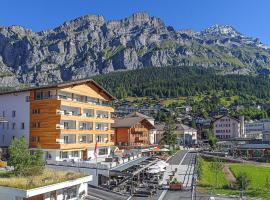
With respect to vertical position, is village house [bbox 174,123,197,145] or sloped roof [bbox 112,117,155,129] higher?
sloped roof [bbox 112,117,155,129]

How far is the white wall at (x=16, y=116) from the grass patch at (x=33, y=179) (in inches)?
924

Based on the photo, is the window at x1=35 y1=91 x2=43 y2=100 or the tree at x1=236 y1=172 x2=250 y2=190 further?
the window at x1=35 y1=91 x2=43 y2=100

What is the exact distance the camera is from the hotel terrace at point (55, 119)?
2452 inches

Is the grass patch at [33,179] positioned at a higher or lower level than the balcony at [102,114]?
lower

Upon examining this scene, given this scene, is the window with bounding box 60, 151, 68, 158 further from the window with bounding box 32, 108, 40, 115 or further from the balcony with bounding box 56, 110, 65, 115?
the window with bounding box 32, 108, 40, 115

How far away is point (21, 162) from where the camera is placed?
43469 mm

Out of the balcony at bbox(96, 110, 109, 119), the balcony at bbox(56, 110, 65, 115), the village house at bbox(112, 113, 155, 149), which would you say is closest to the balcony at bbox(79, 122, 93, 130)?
the balcony at bbox(96, 110, 109, 119)

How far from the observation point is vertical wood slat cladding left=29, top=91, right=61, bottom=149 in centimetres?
6203

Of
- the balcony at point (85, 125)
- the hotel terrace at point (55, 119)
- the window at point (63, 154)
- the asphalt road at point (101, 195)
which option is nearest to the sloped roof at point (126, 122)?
the hotel terrace at point (55, 119)

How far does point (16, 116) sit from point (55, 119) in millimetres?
8681

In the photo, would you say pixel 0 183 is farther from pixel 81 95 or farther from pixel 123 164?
pixel 81 95

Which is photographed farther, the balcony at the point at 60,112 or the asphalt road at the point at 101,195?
the balcony at the point at 60,112

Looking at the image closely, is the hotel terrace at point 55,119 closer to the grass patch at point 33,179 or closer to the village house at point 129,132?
the grass patch at point 33,179

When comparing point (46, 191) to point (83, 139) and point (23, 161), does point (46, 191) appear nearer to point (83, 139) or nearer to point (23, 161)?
point (23, 161)
